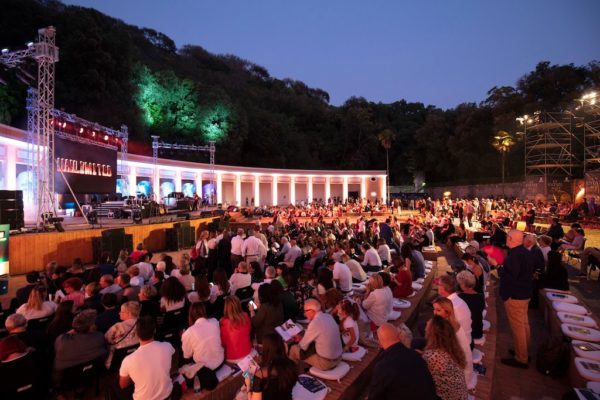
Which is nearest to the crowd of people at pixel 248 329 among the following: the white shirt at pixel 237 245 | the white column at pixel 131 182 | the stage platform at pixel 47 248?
the white shirt at pixel 237 245

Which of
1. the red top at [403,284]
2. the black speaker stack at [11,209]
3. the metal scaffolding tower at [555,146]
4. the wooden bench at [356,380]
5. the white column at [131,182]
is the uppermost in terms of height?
the metal scaffolding tower at [555,146]

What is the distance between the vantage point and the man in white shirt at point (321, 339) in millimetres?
3951

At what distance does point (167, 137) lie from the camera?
43.4m

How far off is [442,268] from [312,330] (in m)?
8.78

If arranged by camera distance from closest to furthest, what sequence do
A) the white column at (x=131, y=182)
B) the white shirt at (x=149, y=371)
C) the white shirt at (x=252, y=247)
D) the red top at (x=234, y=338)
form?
the white shirt at (x=149, y=371) → the red top at (x=234, y=338) → the white shirt at (x=252, y=247) → the white column at (x=131, y=182)

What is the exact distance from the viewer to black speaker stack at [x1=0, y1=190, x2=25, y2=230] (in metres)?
10.9

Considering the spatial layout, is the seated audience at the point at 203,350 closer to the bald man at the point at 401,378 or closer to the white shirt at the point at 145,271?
the bald man at the point at 401,378

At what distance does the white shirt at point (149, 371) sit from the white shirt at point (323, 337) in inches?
59.4

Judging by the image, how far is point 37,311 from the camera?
4.55 metres

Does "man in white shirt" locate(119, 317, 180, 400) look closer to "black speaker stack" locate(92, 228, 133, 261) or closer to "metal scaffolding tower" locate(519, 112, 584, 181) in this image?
"black speaker stack" locate(92, 228, 133, 261)

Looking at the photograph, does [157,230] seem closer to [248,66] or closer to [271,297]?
[271,297]

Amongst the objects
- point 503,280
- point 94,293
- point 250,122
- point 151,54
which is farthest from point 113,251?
point 151,54

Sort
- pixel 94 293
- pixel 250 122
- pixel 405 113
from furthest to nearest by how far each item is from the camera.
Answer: pixel 405 113
pixel 250 122
pixel 94 293

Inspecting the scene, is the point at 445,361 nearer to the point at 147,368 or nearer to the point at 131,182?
the point at 147,368
